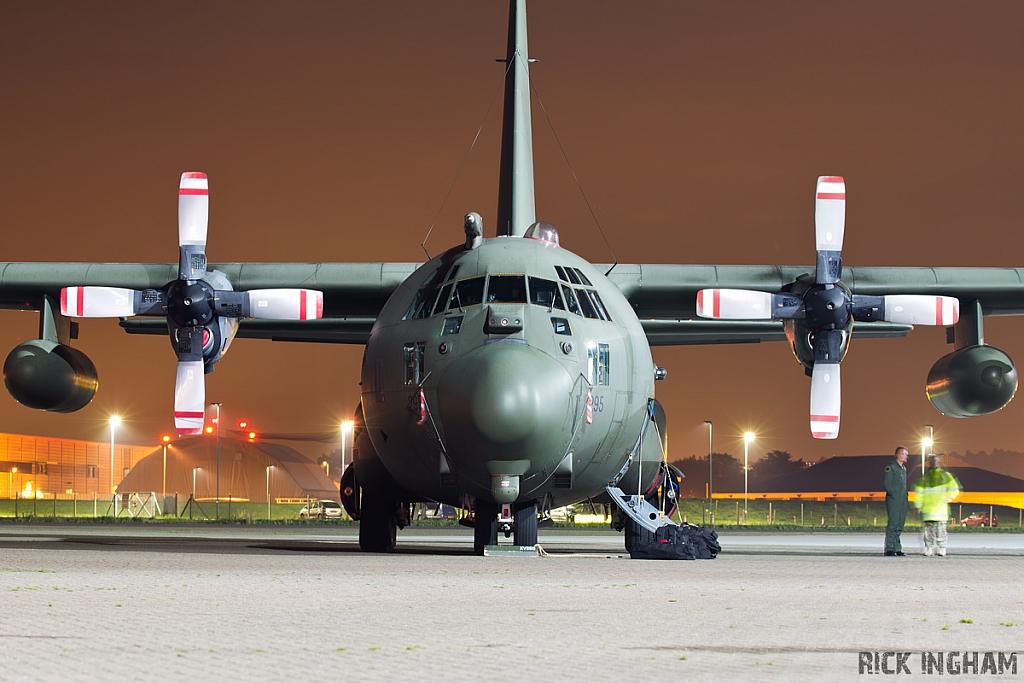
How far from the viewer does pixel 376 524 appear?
18.4 metres

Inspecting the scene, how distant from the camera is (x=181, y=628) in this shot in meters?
7.76

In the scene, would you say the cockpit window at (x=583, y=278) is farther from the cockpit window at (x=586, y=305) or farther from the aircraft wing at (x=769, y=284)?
the aircraft wing at (x=769, y=284)

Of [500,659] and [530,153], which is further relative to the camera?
[530,153]

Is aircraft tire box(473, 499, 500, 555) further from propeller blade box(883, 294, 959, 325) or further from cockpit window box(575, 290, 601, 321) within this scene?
propeller blade box(883, 294, 959, 325)

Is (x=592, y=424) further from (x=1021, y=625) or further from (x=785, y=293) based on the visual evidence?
(x=1021, y=625)

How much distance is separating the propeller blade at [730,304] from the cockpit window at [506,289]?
349 cm

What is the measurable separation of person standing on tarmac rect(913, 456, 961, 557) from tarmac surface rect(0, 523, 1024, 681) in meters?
5.77

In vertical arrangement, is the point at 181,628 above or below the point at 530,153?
below

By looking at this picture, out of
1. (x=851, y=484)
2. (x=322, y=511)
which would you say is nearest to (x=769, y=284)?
(x=322, y=511)

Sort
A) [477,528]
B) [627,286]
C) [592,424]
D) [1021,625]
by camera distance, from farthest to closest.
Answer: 1. [627,286]
2. [477,528]
3. [592,424]
4. [1021,625]

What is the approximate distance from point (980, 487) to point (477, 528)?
126805 millimetres

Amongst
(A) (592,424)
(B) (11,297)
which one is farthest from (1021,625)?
(B) (11,297)

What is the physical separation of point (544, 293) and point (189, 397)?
580 cm

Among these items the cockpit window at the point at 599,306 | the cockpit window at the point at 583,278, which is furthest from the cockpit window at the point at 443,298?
the cockpit window at the point at 599,306
